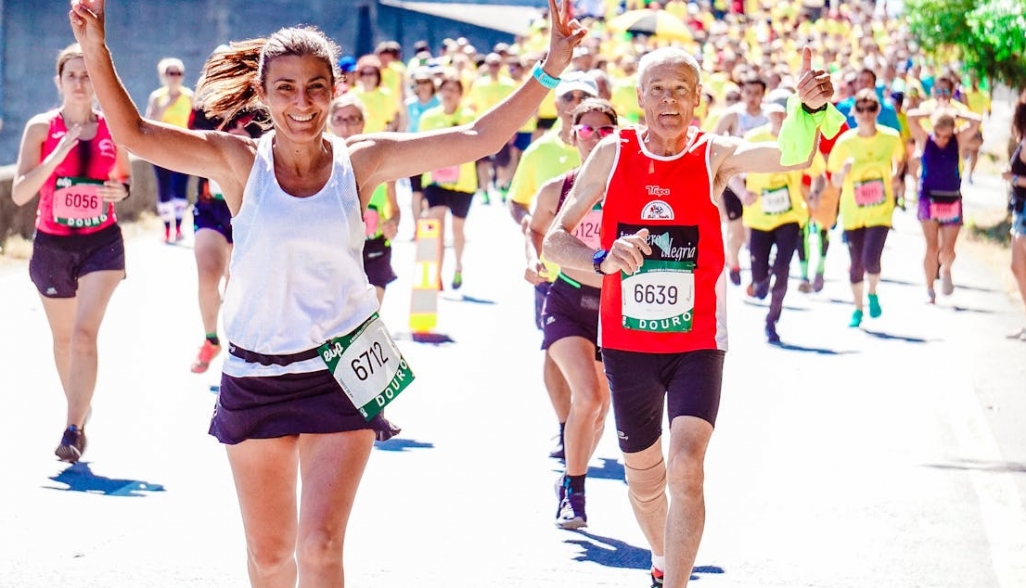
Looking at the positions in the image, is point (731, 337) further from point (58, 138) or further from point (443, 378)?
point (58, 138)

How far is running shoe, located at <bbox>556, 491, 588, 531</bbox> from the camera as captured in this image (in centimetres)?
747

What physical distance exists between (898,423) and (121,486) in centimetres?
445

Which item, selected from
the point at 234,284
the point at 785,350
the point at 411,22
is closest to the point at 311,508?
the point at 234,284

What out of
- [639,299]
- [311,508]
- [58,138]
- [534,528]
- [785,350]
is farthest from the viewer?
[785,350]

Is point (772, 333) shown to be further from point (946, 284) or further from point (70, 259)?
point (70, 259)

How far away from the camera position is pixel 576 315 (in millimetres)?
7820

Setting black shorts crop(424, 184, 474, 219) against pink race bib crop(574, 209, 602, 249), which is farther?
black shorts crop(424, 184, 474, 219)

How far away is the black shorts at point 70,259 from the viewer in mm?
8516

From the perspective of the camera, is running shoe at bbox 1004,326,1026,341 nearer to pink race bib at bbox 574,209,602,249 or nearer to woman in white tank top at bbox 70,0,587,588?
pink race bib at bbox 574,209,602,249

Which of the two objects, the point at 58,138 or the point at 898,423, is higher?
the point at 58,138

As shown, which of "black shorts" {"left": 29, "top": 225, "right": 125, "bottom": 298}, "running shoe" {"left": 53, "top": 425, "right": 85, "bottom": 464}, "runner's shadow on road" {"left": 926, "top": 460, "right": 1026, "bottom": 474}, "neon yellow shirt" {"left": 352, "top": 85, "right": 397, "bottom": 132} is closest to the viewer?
"running shoe" {"left": 53, "top": 425, "right": 85, "bottom": 464}

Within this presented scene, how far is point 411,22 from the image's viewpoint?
37.7 metres

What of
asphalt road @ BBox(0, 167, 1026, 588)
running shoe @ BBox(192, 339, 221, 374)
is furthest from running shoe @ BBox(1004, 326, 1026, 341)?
running shoe @ BBox(192, 339, 221, 374)

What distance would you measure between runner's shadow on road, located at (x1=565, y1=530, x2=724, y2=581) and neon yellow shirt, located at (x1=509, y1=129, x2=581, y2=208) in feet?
8.47
